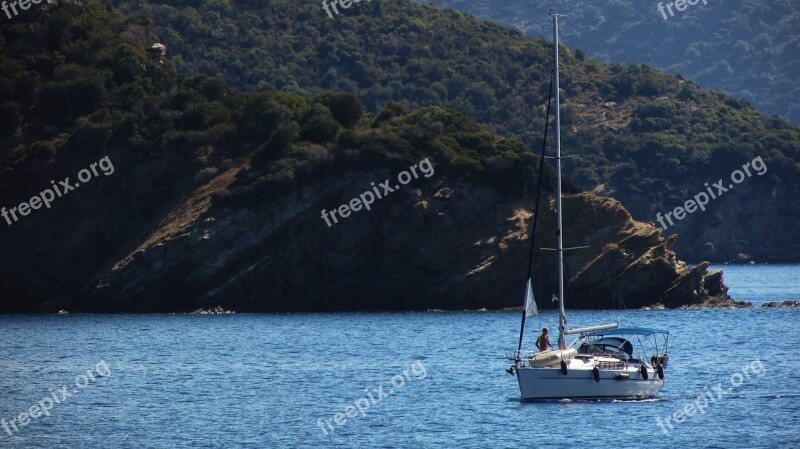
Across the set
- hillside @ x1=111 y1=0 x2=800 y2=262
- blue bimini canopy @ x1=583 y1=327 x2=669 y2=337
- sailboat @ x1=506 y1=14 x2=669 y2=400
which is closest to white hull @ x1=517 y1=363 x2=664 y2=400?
sailboat @ x1=506 y1=14 x2=669 y2=400

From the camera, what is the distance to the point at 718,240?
604ft

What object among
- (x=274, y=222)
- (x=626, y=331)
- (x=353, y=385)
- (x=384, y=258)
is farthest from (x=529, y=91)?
(x=626, y=331)

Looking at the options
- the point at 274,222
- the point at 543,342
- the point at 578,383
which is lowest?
the point at 578,383

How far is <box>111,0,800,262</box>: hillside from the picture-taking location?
6604 inches

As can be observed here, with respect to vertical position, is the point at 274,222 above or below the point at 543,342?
above

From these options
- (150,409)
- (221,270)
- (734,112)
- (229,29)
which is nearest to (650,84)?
(734,112)

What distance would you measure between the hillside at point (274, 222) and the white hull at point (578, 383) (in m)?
39.3

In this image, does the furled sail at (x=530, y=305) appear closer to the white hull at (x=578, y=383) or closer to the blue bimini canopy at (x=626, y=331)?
the white hull at (x=578, y=383)

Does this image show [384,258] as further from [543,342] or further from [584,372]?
[584,372]

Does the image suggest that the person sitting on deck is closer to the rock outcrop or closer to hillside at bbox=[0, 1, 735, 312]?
the rock outcrop

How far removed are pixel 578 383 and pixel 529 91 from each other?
127549 mm

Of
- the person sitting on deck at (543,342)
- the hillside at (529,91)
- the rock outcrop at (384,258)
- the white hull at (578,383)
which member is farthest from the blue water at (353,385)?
the hillside at (529,91)

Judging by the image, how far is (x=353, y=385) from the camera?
181ft

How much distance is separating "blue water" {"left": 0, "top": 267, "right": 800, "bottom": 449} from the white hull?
0.47 meters
